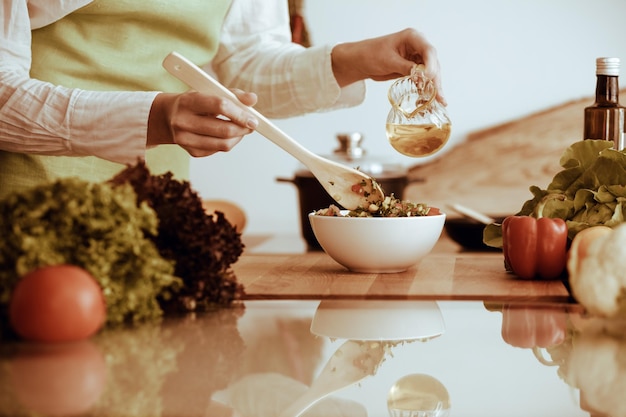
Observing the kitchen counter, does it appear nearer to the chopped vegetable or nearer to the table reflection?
the table reflection

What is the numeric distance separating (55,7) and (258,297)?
0.70 m

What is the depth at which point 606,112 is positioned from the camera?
1526 mm

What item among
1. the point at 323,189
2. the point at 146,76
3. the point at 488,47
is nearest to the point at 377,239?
the point at 146,76

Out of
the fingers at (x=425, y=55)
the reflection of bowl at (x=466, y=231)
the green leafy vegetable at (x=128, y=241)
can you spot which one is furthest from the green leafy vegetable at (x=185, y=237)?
the reflection of bowl at (x=466, y=231)

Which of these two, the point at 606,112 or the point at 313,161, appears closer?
the point at 313,161

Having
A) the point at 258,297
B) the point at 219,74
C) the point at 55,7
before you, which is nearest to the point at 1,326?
the point at 258,297

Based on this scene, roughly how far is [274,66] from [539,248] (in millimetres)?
835

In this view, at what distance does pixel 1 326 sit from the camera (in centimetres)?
87

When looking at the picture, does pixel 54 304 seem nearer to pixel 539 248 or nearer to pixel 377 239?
pixel 377 239

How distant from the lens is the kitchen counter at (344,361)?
2.23 ft

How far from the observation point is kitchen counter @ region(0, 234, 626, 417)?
681 mm

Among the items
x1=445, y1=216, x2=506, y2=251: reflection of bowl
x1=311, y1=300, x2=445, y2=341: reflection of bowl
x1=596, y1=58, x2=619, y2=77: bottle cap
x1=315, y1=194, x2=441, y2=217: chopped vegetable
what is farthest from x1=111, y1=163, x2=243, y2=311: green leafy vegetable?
x1=445, y1=216, x2=506, y2=251: reflection of bowl

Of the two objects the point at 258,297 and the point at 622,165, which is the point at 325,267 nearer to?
the point at 258,297

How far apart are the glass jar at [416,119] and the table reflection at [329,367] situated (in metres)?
0.48
